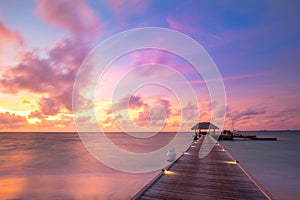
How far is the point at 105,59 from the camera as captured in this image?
1046 inches

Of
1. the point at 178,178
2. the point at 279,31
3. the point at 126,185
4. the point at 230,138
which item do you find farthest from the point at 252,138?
the point at 178,178

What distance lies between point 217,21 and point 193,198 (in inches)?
832

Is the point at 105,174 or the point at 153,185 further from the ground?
the point at 153,185

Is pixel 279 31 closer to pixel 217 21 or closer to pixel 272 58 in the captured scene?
pixel 272 58

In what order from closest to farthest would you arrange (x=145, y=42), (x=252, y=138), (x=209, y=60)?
(x=209, y=60) → (x=145, y=42) → (x=252, y=138)

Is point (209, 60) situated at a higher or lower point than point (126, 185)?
higher

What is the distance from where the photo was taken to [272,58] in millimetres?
25516

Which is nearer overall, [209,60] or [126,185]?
[126,185]

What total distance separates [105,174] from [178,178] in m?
10.4

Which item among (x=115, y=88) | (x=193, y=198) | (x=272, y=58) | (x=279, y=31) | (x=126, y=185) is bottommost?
(x=126, y=185)

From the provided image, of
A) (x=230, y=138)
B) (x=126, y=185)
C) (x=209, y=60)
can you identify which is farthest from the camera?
(x=230, y=138)

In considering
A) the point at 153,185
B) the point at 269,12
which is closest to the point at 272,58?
the point at 269,12

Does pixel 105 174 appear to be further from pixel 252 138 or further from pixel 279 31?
pixel 252 138

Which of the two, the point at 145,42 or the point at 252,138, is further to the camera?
the point at 252,138
